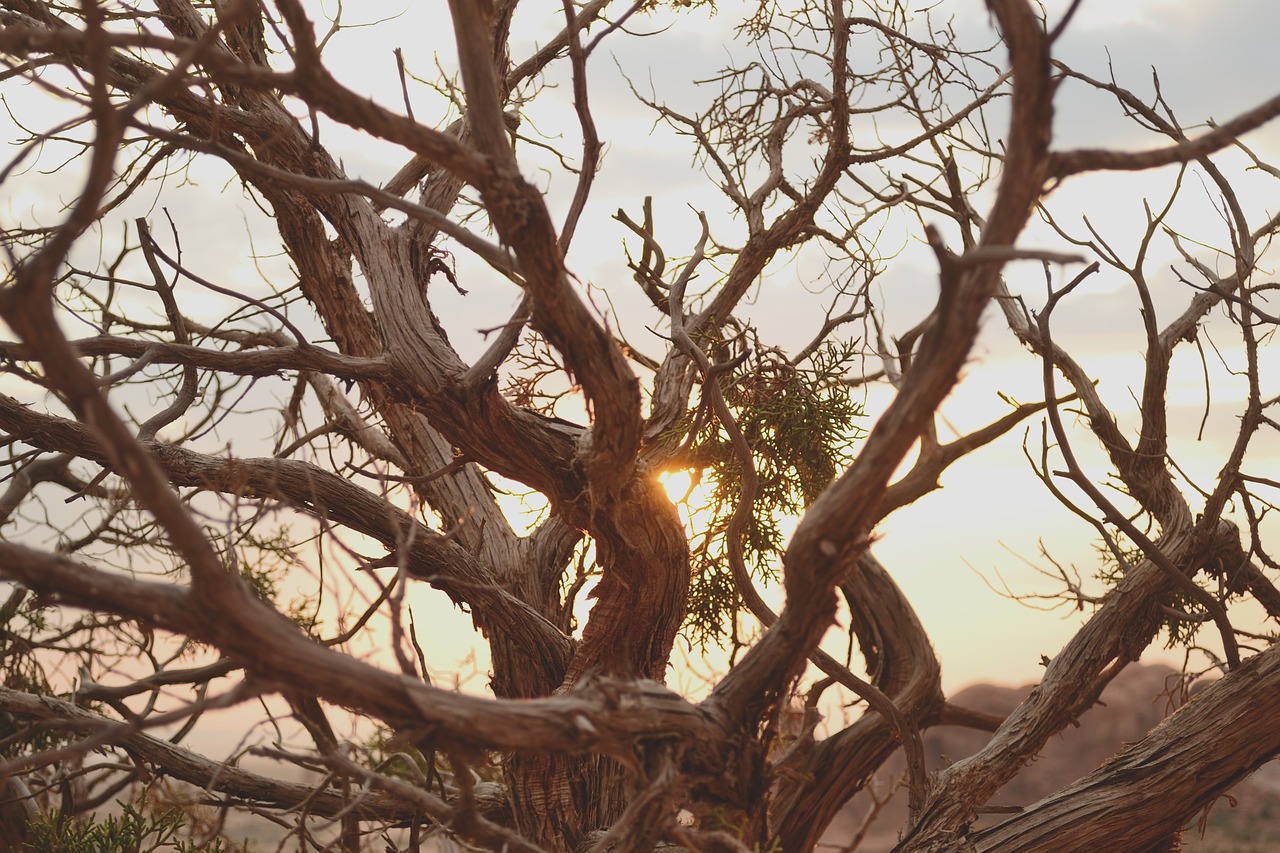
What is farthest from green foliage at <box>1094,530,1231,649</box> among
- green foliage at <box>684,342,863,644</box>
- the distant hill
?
the distant hill

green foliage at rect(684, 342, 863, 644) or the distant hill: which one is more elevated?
green foliage at rect(684, 342, 863, 644)

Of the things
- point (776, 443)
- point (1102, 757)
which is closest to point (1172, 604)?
point (776, 443)

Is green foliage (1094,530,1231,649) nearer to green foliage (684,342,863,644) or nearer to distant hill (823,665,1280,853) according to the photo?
green foliage (684,342,863,644)

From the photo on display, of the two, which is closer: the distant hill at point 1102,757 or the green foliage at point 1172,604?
the green foliage at point 1172,604

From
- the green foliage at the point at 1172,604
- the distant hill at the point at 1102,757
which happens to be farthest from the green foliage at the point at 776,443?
the distant hill at the point at 1102,757

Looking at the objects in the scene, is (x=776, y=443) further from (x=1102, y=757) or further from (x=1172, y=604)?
(x=1102, y=757)

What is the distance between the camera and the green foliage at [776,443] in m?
3.34

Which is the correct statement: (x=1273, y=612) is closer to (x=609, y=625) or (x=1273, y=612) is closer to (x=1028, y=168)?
(x=609, y=625)

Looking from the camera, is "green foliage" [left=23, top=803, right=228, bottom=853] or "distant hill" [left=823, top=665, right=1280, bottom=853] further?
"distant hill" [left=823, top=665, right=1280, bottom=853]

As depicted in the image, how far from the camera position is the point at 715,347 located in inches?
146

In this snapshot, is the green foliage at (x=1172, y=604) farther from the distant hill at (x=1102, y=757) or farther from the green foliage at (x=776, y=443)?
the distant hill at (x=1102, y=757)

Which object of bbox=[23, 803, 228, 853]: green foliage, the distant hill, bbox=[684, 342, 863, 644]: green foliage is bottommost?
the distant hill

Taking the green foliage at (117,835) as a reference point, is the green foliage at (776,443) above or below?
above

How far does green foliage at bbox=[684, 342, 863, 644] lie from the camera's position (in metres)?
3.34
